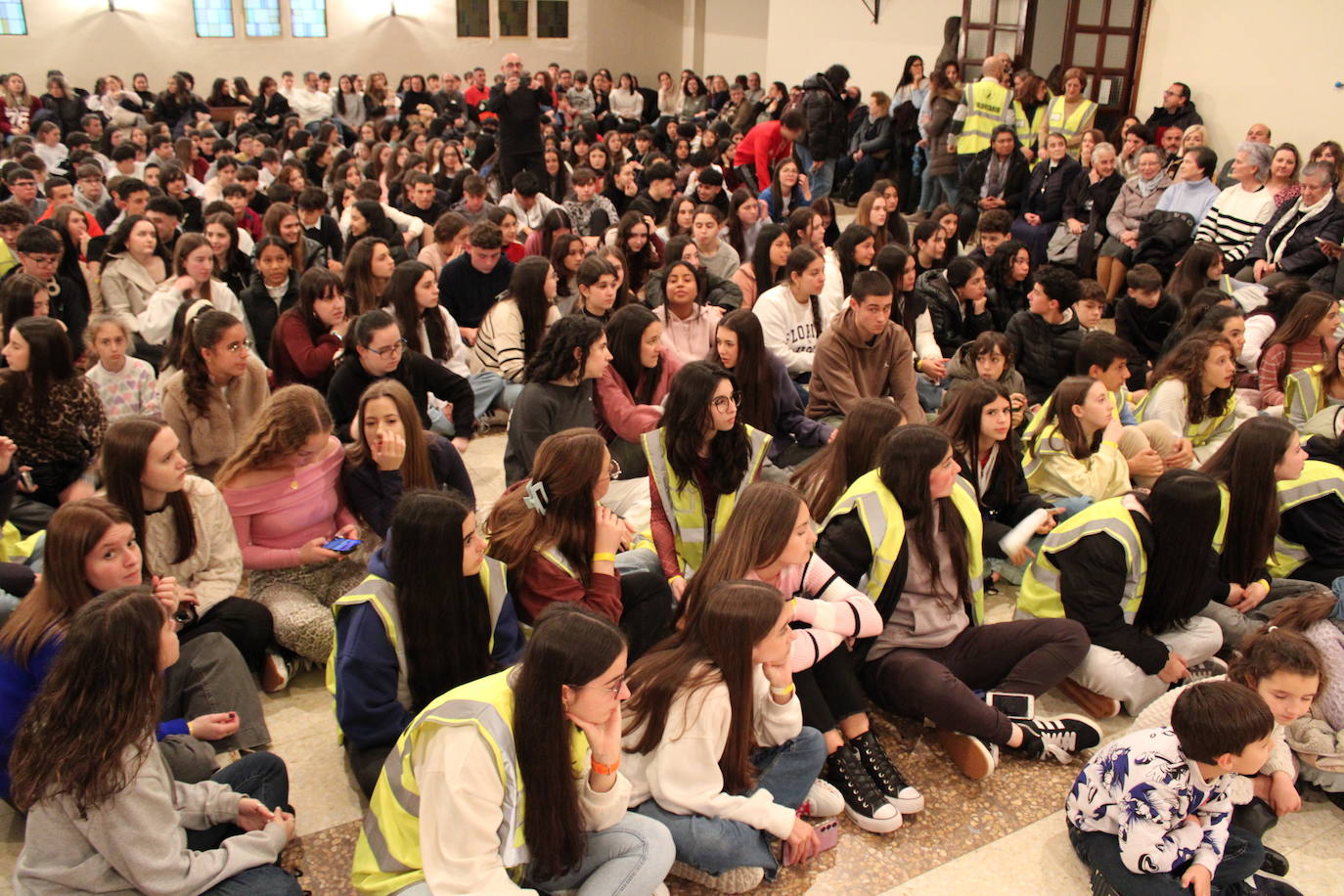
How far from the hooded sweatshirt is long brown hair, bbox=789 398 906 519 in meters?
1.22

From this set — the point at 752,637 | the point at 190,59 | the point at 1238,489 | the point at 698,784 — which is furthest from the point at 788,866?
the point at 190,59

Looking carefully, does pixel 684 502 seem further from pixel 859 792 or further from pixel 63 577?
pixel 63 577

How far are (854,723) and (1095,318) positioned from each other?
3290mm

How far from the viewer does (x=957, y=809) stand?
286cm

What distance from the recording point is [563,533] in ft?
9.65

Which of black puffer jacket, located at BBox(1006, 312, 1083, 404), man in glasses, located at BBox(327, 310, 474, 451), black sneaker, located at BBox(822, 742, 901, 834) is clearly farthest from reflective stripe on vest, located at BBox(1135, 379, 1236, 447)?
man in glasses, located at BBox(327, 310, 474, 451)

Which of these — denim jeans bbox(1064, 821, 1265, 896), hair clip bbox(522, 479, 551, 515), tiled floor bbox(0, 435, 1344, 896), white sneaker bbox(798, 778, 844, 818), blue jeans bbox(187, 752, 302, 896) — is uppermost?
hair clip bbox(522, 479, 551, 515)

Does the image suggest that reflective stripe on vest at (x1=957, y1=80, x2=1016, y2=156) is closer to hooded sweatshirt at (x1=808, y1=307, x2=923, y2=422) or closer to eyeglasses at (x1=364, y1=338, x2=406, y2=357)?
hooded sweatshirt at (x1=808, y1=307, x2=923, y2=422)

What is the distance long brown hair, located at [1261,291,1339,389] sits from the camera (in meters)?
4.98

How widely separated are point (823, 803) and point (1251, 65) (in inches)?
295

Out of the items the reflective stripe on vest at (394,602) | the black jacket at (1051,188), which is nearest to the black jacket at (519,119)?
the black jacket at (1051,188)

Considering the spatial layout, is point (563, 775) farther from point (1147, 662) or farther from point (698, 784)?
point (1147, 662)

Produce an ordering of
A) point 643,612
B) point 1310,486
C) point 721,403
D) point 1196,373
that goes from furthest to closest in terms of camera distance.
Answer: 1. point 1196,373
2. point 1310,486
3. point 721,403
4. point 643,612

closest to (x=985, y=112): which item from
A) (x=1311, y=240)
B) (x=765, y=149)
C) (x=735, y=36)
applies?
(x=765, y=149)
